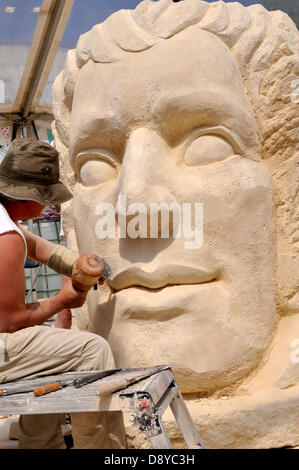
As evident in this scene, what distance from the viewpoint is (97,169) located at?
287 centimetres

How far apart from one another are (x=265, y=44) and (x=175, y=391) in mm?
1825

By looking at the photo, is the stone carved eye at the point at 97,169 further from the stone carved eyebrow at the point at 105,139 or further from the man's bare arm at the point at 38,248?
the man's bare arm at the point at 38,248

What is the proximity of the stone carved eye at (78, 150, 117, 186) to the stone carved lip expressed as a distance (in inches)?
21.0

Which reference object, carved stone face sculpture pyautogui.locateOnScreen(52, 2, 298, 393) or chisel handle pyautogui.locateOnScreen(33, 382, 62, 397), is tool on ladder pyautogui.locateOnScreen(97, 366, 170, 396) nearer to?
Result: chisel handle pyautogui.locateOnScreen(33, 382, 62, 397)

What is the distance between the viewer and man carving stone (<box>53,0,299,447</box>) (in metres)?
2.54

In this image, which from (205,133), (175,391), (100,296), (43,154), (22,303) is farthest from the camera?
(100,296)

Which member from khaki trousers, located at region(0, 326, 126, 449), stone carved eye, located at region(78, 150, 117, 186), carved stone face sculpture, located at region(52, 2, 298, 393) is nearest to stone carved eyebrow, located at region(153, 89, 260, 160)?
carved stone face sculpture, located at region(52, 2, 298, 393)

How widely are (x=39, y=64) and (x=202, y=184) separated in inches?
146

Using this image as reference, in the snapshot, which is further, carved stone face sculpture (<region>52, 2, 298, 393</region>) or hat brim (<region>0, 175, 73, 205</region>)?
carved stone face sculpture (<region>52, 2, 298, 393</region>)

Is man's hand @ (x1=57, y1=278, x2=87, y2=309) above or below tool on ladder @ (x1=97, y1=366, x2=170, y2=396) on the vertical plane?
above

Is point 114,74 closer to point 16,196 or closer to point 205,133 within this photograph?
point 205,133

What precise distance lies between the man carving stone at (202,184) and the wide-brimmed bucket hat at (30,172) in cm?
38
